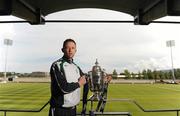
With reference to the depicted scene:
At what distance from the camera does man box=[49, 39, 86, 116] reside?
107 inches

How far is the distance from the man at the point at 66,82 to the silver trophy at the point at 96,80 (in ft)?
3.47

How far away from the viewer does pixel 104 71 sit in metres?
4.15

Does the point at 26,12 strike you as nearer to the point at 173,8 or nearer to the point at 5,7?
the point at 5,7

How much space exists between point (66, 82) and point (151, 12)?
2278 millimetres

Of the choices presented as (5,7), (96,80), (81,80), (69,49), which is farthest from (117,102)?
(69,49)

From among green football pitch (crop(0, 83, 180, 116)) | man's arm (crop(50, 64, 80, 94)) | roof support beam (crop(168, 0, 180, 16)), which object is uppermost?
roof support beam (crop(168, 0, 180, 16))

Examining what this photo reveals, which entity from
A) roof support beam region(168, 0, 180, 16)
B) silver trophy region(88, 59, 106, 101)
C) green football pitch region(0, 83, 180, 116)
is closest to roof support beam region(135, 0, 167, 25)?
roof support beam region(168, 0, 180, 16)

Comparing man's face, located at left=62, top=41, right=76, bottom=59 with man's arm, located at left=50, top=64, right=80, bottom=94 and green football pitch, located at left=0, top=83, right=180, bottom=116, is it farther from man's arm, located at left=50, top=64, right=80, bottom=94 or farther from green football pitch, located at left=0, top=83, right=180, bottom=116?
green football pitch, located at left=0, top=83, right=180, bottom=116

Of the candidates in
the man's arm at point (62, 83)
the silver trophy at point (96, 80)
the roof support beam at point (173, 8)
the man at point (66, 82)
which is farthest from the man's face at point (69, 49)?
the roof support beam at point (173, 8)

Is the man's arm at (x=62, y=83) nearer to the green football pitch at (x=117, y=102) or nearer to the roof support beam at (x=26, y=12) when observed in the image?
the roof support beam at (x=26, y=12)

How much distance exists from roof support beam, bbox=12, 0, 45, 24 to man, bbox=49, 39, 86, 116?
5.06 feet

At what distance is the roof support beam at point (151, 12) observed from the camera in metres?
4.19

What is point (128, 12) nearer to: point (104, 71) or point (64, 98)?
point (104, 71)

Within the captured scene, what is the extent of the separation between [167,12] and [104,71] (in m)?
0.94
